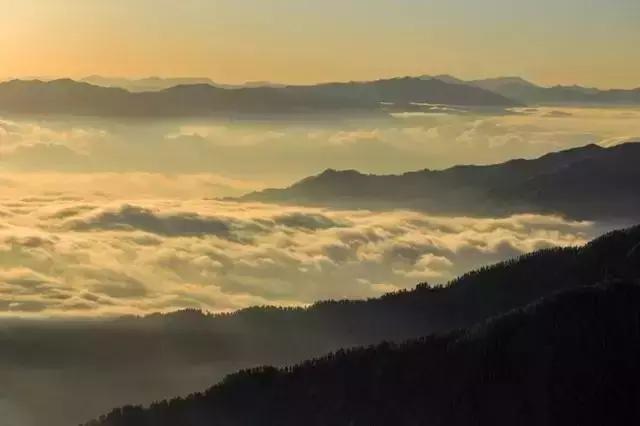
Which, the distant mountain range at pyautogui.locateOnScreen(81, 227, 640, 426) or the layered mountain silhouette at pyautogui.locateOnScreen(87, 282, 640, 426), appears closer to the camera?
the layered mountain silhouette at pyautogui.locateOnScreen(87, 282, 640, 426)

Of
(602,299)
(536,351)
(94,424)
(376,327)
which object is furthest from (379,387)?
(376,327)

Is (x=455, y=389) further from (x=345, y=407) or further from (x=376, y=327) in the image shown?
(x=376, y=327)

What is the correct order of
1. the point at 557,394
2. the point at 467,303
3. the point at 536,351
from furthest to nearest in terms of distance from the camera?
1. the point at 467,303
2. the point at 536,351
3. the point at 557,394

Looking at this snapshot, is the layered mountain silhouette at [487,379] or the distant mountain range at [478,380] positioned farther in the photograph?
the distant mountain range at [478,380]

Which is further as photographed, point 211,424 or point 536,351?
point 211,424
